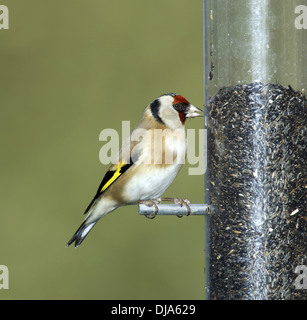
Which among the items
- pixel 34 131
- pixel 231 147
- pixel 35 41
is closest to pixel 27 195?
pixel 34 131

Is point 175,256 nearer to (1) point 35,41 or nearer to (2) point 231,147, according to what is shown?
(1) point 35,41

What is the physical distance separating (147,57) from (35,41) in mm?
1334

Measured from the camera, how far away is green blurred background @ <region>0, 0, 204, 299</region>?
9625mm

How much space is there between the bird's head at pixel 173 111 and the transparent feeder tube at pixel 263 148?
43 centimetres

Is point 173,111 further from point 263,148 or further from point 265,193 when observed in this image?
point 265,193

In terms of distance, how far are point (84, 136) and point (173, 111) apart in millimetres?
4317

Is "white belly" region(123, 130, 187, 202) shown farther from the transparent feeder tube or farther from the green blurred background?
the green blurred background

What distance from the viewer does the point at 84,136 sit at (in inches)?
388

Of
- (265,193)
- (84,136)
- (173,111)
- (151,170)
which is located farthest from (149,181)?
(84,136)

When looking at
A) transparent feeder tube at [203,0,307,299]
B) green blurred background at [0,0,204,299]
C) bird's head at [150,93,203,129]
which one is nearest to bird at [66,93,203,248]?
bird's head at [150,93,203,129]

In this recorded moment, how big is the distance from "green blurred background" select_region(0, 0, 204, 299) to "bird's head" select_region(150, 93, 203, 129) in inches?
144

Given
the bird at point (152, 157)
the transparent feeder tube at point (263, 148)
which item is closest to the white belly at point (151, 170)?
the bird at point (152, 157)

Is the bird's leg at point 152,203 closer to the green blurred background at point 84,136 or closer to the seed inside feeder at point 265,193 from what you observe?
the seed inside feeder at point 265,193

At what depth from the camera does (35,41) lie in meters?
10.2
